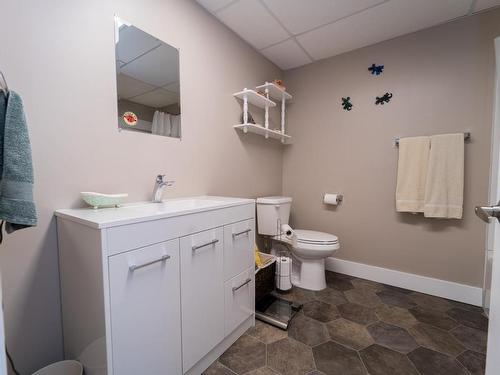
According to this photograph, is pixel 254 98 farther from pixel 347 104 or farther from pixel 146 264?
pixel 146 264

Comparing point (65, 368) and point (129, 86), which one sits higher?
point (129, 86)

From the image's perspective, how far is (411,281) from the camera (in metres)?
2.04

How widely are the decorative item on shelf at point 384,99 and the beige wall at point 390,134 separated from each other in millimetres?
43

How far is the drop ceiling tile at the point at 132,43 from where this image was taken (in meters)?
1.22

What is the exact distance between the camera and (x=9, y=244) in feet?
2.99

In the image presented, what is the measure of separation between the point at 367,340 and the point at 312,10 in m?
2.31

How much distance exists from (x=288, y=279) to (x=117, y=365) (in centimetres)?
142

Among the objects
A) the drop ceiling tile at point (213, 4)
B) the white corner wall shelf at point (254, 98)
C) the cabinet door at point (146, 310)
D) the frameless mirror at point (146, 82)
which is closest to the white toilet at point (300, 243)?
the white corner wall shelf at point (254, 98)

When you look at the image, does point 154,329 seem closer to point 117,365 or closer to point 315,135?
point 117,365

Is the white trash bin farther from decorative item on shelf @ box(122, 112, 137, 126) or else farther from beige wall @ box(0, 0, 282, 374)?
decorative item on shelf @ box(122, 112, 137, 126)

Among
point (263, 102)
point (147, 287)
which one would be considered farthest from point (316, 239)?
point (147, 287)

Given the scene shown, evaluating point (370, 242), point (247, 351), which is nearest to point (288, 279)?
point (247, 351)

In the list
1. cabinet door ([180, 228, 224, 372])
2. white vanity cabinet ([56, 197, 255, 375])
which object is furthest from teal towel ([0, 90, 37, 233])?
cabinet door ([180, 228, 224, 372])

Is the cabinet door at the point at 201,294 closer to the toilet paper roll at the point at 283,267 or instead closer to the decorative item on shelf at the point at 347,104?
the toilet paper roll at the point at 283,267
